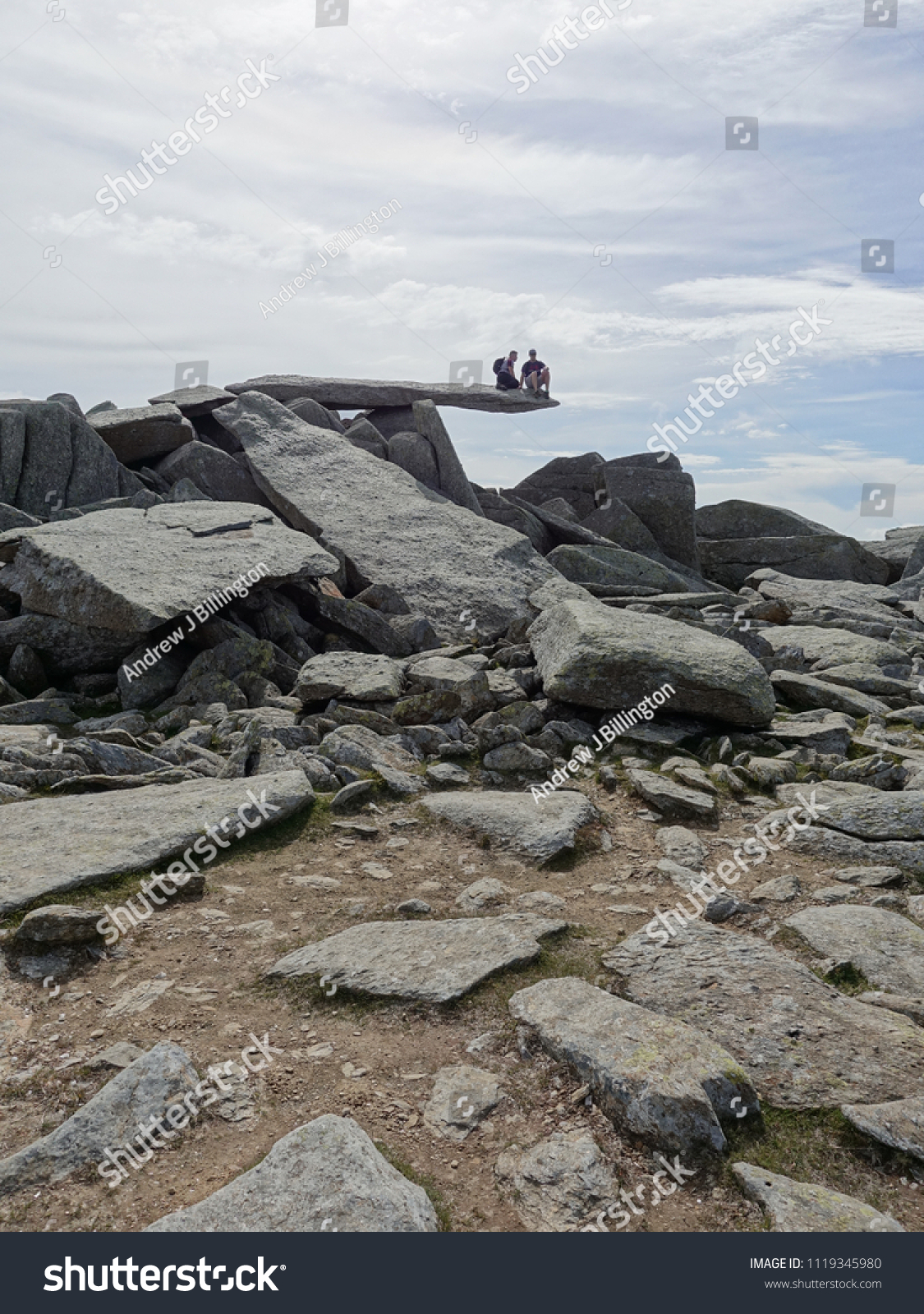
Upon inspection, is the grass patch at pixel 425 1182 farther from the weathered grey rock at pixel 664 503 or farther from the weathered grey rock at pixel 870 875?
the weathered grey rock at pixel 664 503

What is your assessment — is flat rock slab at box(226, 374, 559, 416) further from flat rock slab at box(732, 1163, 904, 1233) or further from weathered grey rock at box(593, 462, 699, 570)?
flat rock slab at box(732, 1163, 904, 1233)

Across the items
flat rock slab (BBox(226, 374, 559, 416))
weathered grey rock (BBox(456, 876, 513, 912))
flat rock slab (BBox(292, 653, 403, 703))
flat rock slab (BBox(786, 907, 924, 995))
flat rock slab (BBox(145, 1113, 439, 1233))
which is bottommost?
weathered grey rock (BBox(456, 876, 513, 912))

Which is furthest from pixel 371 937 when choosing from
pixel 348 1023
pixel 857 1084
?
pixel 857 1084

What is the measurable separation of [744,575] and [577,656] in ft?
52.5

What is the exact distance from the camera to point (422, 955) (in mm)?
5836

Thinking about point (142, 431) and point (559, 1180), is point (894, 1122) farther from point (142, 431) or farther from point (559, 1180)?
point (142, 431)

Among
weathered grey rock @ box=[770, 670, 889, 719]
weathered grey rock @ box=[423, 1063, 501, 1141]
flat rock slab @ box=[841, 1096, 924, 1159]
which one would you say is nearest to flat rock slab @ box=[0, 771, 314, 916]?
weathered grey rock @ box=[423, 1063, 501, 1141]

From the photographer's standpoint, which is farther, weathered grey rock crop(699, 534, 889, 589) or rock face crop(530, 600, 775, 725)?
weathered grey rock crop(699, 534, 889, 589)

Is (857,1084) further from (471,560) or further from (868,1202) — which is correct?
(471,560)

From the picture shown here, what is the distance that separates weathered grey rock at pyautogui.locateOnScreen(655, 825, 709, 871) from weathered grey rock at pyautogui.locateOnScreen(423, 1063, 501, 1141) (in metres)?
3.36

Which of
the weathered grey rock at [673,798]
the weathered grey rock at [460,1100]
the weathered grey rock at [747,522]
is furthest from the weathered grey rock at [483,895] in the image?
the weathered grey rock at [747,522]

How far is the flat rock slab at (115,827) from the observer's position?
21.9 ft

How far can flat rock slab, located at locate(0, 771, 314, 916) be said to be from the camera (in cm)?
668
